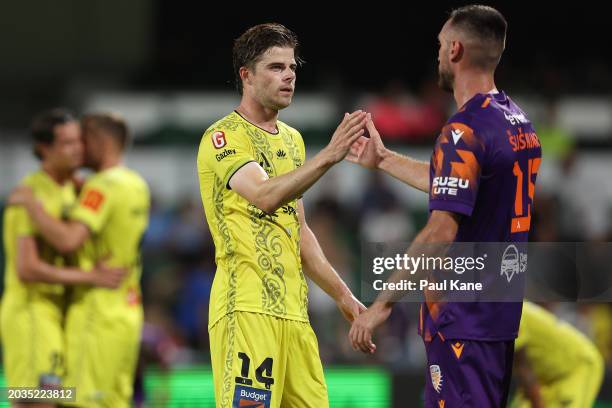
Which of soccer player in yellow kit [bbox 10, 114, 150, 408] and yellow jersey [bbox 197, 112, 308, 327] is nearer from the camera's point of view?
yellow jersey [bbox 197, 112, 308, 327]

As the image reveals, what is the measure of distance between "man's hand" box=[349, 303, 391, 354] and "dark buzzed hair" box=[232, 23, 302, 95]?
1.43m

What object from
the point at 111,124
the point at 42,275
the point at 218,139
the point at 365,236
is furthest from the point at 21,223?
the point at 365,236

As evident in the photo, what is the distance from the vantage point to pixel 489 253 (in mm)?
5582

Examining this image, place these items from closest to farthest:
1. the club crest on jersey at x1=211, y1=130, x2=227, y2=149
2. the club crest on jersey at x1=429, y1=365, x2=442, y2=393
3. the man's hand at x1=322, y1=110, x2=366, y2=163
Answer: the man's hand at x1=322, y1=110, x2=366, y2=163 → the club crest on jersey at x1=429, y1=365, x2=442, y2=393 → the club crest on jersey at x1=211, y1=130, x2=227, y2=149

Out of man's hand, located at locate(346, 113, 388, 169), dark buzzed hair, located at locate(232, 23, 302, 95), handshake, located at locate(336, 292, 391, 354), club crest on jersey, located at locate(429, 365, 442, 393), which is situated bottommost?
club crest on jersey, located at locate(429, 365, 442, 393)

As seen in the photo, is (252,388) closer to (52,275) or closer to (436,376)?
(436,376)

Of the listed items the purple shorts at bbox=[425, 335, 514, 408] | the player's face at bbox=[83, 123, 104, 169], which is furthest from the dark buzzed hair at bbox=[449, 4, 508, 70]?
the player's face at bbox=[83, 123, 104, 169]

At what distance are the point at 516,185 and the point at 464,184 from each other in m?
0.34

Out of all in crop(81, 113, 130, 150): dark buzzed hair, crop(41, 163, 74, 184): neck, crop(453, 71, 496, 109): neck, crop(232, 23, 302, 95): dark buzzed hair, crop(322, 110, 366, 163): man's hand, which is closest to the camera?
crop(322, 110, 366, 163): man's hand

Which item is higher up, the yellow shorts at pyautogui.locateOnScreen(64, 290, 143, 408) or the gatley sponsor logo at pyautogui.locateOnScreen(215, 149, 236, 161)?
the gatley sponsor logo at pyautogui.locateOnScreen(215, 149, 236, 161)

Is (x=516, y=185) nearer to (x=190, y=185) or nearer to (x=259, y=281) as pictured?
(x=259, y=281)

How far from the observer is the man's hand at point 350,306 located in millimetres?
6070

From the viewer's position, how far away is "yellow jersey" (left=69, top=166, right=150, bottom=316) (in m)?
8.16

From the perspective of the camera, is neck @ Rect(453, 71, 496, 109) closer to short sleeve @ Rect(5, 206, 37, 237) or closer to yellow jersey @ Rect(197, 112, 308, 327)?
yellow jersey @ Rect(197, 112, 308, 327)
